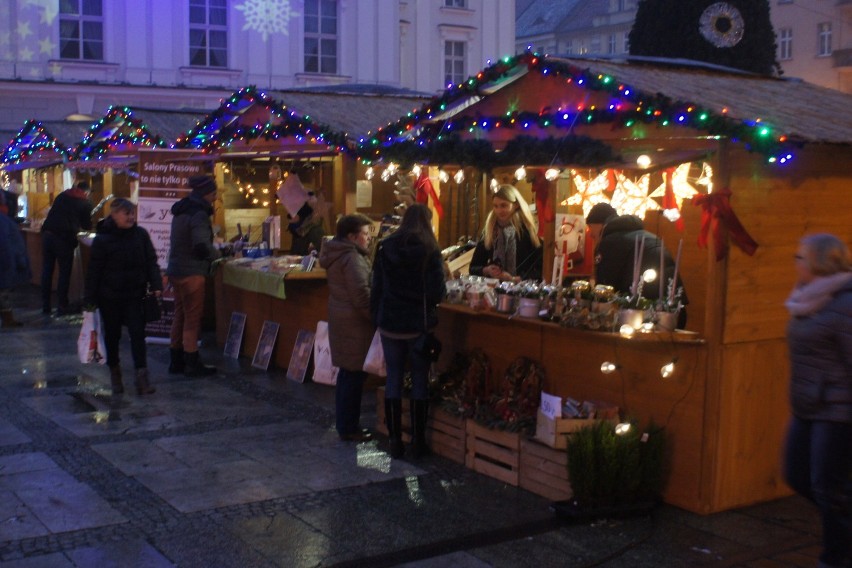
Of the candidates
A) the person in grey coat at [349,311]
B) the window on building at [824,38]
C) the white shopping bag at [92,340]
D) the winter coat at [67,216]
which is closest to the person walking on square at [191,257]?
the white shopping bag at [92,340]

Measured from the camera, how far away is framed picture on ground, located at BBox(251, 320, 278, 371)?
10445mm

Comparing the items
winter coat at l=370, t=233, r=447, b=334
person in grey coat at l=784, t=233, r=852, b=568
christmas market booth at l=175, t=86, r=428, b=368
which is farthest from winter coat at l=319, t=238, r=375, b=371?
person in grey coat at l=784, t=233, r=852, b=568

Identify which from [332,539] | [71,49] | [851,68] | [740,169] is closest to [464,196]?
[740,169]

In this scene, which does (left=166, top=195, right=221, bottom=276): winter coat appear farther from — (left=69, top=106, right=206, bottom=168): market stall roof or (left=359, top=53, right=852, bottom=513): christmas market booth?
(left=69, top=106, right=206, bottom=168): market stall roof

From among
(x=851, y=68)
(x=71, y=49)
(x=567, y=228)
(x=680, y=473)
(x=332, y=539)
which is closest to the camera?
(x=332, y=539)

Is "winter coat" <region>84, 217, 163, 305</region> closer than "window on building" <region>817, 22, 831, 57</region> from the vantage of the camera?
Yes

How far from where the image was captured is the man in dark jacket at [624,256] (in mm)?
6887

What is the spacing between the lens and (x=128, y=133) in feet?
47.1

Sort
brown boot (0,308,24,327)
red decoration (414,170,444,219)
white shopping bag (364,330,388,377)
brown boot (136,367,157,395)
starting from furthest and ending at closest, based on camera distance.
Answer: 1. brown boot (0,308,24,327)
2. red decoration (414,170,444,219)
3. brown boot (136,367,157,395)
4. white shopping bag (364,330,388,377)

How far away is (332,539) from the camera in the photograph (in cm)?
564

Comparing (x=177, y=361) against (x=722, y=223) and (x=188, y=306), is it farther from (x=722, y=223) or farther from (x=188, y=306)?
(x=722, y=223)

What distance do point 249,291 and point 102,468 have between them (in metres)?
4.35

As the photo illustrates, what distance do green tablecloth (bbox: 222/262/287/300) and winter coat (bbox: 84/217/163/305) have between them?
4.67ft

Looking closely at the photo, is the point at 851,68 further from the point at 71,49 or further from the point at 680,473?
the point at 680,473
